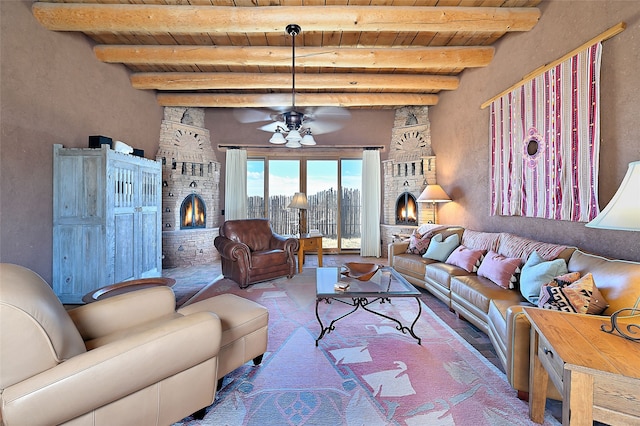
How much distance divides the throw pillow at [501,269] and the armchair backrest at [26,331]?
3079 millimetres

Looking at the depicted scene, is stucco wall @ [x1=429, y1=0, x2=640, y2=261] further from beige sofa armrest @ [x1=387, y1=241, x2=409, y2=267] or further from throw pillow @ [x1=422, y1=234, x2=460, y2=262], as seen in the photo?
beige sofa armrest @ [x1=387, y1=241, x2=409, y2=267]

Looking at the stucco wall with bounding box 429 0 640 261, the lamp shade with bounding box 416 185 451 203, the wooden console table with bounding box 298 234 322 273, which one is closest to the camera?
the stucco wall with bounding box 429 0 640 261

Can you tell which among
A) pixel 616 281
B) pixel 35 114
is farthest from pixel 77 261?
pixel 616 281

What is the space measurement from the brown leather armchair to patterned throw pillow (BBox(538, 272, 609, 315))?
3283 mm

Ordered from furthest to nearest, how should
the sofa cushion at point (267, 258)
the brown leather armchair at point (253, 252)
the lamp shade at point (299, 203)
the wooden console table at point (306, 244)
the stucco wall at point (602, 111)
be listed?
the lamp shade at point (299, 203), the wooden console table at point (306, 244), the sofa cushion at point (267, 258), the brown leather armchair at point (253, 252), the stucco wall at point (602, 111)

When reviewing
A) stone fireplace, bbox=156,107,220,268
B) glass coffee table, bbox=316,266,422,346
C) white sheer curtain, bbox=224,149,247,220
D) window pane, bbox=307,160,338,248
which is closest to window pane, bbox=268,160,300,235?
window pane, bbox=307,160,338,248

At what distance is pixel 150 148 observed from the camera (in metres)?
5.07

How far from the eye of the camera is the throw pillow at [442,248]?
3.70 metres

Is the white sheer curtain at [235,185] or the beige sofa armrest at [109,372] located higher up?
the white sheer curtain at [235,185]

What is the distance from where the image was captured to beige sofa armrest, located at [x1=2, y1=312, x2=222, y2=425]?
987 mm

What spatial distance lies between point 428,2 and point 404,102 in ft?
A: 7.46

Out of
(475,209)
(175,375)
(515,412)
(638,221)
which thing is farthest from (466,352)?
(475,209)

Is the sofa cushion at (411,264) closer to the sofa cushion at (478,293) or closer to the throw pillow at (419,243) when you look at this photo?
the throw pillow at (419,243)

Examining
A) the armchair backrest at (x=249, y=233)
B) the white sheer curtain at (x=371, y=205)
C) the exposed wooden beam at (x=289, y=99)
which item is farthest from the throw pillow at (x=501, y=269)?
the exposed wooden beam at (x=289, y=99)
